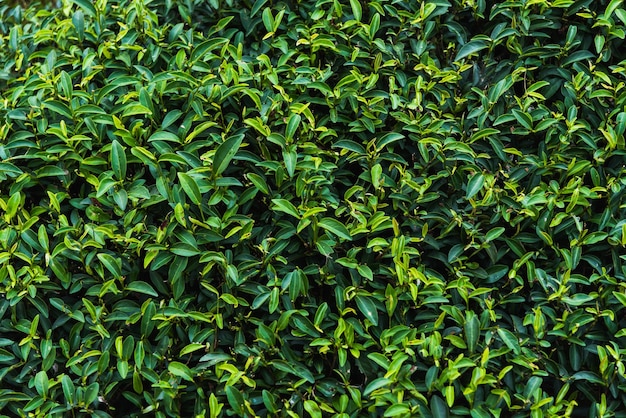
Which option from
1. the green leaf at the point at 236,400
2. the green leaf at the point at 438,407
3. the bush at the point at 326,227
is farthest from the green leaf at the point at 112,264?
the green leaf at the point at 438,407

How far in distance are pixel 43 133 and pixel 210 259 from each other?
72 centimetres

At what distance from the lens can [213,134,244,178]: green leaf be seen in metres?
2.04

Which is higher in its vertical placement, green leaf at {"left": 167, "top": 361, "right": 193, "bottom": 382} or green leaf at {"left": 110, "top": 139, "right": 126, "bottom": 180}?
green leaf at {"left": 110, "top": 139, "right": 126, "bottom": 180}

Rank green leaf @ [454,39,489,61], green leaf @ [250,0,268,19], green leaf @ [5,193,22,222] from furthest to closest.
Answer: green leaf @ [250,0,268,19] < green leaf @ [454,39,489,61] < green leaf @ [5,193,22,222]

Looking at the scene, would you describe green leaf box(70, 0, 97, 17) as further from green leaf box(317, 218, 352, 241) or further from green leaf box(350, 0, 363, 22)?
green leaf box(317, 218, 352, 241)

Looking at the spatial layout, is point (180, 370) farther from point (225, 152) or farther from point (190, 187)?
point (225, 152)

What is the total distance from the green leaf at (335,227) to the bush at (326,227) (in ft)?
0.06

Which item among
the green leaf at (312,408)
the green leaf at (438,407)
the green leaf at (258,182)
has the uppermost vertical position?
the green leaf at (258,182)

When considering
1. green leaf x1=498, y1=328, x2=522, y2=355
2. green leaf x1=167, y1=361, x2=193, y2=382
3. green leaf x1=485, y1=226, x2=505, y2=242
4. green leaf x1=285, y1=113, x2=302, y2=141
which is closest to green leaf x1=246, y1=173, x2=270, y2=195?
green leaf x1=285, y1=113, x2=302, y2=141

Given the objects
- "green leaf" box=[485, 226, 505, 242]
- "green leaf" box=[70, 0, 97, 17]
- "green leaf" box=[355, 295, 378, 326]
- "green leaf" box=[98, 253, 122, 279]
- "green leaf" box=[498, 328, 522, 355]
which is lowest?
"green leaf" box=[498, 328, 522, 355]

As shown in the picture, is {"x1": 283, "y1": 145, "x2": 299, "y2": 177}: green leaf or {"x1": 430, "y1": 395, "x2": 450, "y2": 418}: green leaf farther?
{"x1": 283, "y1": 145, "x2": 299, "y2": 177}: green leaf

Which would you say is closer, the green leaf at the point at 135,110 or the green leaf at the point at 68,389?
the green leaf at the point at 68,389

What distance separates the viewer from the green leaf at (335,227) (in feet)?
6.72

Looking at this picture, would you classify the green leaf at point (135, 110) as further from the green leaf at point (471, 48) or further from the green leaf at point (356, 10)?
the green leaf at point (471, 48)
